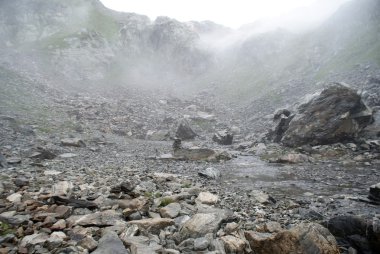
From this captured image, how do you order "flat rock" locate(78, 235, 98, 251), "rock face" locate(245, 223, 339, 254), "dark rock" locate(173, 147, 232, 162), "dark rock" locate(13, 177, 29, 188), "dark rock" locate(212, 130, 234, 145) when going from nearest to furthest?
1. "flat rock" locate(78, 235, 98, 251)
2. "rock face" locate(245, 223, 339, 254)
3. "dark rock" locate(13, 177, 29, 188)
4. "dark rock" locate(173, 147, 232, 162)
5. "dark rock" locate(212, 130, 234, 145)

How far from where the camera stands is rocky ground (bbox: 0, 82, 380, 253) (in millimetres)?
7332

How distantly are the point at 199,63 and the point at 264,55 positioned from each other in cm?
2068

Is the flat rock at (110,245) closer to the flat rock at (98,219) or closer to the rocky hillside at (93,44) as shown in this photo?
the flat rock at (98,219)

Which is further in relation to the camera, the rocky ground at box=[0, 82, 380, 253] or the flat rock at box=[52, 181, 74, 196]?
the flat rock at box=[52, 181, 74, 196]

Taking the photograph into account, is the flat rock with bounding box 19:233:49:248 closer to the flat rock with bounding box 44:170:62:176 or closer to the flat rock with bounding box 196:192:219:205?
the flat rock with bounding box 196:192:219:205

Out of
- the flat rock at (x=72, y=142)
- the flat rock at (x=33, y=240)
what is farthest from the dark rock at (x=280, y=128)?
the flat rock at (x=33, y=240)

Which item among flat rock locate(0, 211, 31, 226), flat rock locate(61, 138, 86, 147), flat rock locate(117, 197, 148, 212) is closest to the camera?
flat rock locate(0, 211, 31, 226)

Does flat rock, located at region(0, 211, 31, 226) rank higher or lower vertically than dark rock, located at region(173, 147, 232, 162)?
higher

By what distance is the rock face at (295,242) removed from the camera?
23.7ft

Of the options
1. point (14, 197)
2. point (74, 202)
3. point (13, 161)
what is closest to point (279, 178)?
point (74, 202)

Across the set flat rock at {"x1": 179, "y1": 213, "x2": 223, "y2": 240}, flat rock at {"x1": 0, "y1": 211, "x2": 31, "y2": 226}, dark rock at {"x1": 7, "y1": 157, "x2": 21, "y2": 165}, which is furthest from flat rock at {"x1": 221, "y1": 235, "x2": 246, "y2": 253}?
dark rock at {"x1": 7, "y1": 157, "x2": 21, "y2": 165}

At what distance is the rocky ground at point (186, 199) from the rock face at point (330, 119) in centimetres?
136

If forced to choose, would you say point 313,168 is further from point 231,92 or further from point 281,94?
point 231,92

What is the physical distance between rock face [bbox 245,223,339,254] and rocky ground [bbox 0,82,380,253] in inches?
0.9
